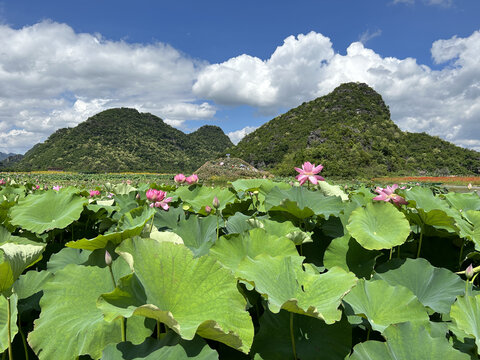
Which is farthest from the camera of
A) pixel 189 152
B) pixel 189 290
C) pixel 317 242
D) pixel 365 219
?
pixel 189 152

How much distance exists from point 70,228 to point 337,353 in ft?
5.54

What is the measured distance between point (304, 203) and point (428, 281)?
2.08ft

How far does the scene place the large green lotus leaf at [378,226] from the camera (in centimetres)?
111

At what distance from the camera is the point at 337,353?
0.78m

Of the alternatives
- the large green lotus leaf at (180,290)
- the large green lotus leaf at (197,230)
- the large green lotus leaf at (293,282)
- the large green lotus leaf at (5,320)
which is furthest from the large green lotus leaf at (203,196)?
the large green lotus leaf at (5,320)

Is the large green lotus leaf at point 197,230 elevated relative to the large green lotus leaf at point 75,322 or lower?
elevated

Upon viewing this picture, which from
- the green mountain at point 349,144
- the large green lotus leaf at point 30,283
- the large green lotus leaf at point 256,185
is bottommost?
the large green lotus leaf at point 30,283

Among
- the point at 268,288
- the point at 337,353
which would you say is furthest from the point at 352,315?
the point at 268,288

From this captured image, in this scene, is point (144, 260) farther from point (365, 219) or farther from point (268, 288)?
point (365, 219)

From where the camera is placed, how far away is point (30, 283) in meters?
0.96

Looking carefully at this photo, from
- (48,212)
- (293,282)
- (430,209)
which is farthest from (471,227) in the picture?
(48,212)

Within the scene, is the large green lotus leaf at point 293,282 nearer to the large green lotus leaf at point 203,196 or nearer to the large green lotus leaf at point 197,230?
the large green lotus leaf at point 197,230

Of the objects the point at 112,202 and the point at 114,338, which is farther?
the point at 112,202

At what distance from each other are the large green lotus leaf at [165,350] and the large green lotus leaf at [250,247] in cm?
45
